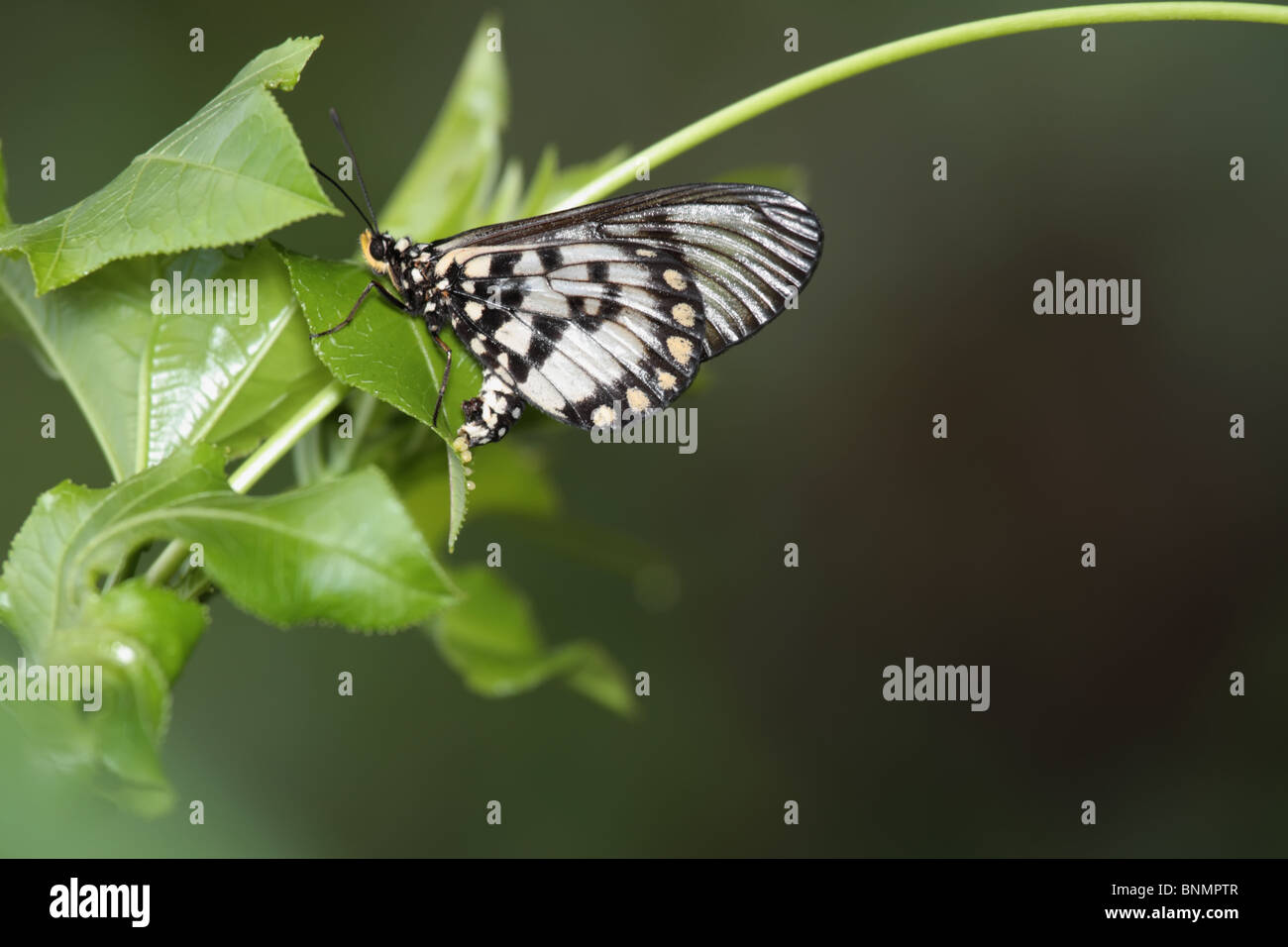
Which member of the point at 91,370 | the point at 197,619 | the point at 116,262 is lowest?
the point at 197,619

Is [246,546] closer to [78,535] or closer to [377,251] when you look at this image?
[78,535]

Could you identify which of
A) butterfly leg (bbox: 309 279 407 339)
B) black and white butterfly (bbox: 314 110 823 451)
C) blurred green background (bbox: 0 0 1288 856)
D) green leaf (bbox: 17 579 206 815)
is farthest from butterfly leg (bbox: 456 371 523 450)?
blurred green background (bbox: 0 0 1288 856)

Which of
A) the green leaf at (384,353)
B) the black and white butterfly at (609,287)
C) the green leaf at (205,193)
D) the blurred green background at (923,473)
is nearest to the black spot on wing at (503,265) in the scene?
the black and white butterfly at (609,287)

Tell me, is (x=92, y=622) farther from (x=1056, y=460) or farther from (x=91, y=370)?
(x=1056, y=460)

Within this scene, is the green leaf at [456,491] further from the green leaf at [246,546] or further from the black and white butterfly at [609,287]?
the black and white butterfly at [609,287]

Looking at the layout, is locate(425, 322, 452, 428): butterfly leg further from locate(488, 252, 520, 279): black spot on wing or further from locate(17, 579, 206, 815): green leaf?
locate(17, 579, 206, 815): green leaf

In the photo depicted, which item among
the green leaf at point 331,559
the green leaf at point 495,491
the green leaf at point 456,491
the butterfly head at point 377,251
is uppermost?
the butterfly head at point 377,251

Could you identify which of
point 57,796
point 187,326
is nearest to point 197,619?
point 57,796
